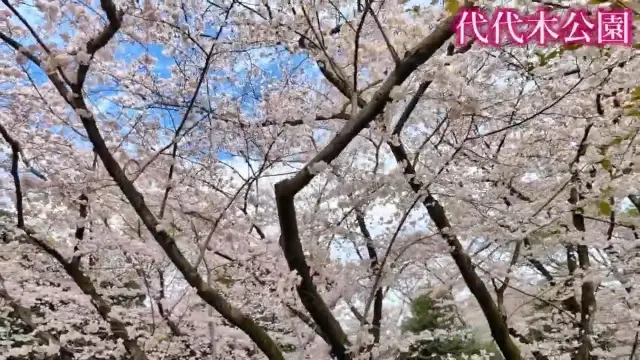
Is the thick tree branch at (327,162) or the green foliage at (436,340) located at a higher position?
the green foliage at (436,340)

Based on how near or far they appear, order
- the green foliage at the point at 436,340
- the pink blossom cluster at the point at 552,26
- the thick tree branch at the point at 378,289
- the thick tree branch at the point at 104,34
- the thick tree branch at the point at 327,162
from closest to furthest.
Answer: the thick tree branch at the point at 327,162 < the pink blossom cluster at the point at 552,26 < the thick tree branch at the point at 104,34 < the thick tree branch at the point at 378,289 < the green foliage at the point at 436,340

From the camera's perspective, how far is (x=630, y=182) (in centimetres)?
391

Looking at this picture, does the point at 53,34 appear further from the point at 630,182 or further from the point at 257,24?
the point at 630,182

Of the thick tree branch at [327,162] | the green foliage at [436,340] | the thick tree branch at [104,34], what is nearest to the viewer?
the thick tree branch at [327,162]

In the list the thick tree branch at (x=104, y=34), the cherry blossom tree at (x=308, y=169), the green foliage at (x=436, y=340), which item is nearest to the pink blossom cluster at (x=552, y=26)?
the cherry blossom tree at (x=308, y=169)

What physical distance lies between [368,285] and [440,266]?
5.33 ft

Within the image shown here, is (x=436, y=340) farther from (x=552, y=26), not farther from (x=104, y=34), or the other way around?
(x=104, y=34)

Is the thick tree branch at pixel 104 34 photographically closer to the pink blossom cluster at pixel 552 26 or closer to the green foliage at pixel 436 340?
the pink blossom cluster at pixel 552 26

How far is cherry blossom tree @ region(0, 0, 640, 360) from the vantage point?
10.8 ft

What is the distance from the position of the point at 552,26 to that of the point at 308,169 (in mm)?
1449

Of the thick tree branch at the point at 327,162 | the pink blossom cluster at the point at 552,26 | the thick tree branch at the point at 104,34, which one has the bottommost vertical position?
the thick tree branch at the point at 327,162

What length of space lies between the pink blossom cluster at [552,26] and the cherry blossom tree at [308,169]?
17cm

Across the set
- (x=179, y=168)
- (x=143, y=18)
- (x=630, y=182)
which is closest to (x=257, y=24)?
(x=143, y=18)

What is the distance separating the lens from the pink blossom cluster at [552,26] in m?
2.63
